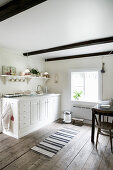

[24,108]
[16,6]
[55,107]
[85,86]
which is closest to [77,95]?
[85,86]

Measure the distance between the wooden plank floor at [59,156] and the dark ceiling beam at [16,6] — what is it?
2435 mm

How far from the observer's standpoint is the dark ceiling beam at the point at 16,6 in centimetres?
140

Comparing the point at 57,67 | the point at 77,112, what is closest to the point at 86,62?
the point at 57,67

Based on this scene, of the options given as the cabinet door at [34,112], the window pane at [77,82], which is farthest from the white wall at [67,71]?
the cabinet door at [34,112]

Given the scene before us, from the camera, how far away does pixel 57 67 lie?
16.1ft

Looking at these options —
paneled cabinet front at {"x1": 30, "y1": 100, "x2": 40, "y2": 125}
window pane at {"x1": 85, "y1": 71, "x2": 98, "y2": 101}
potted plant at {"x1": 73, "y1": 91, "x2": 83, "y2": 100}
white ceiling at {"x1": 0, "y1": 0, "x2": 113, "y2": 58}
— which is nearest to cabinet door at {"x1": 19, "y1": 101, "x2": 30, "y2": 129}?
paneled cabinet front at {"x1": 30, "y1": 100, "x2": 40, "y2": 125}

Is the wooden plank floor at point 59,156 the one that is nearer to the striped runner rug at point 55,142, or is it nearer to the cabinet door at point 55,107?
the striped runner rug at point 55,142

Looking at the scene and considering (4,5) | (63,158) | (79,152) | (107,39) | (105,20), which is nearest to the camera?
(4,5)

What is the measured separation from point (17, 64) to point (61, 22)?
2337 mm

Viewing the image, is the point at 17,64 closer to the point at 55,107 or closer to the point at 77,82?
the point at 55,107

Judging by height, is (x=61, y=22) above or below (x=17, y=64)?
above

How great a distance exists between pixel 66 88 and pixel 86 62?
4.16 feet

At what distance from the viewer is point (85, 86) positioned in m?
4.43

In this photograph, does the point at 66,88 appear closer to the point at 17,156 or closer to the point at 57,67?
the point at 57,67
